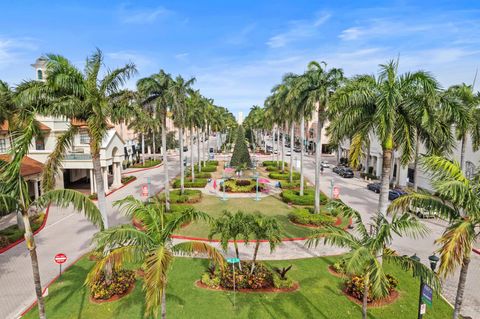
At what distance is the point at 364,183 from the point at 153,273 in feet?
128

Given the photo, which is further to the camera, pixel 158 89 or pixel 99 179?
pixel 158 89

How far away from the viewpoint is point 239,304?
12.3 metres

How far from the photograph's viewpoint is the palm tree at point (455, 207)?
7441 millimetres

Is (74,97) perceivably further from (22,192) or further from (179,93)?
(179,93)

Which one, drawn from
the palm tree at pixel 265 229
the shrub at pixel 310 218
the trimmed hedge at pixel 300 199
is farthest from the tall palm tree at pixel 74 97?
the trimmed hedge at pixel 300 199

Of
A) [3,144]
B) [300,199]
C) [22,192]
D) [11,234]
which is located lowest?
[11,234]

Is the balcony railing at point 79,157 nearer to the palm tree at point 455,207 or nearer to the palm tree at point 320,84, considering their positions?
the palm tree at point 320,84

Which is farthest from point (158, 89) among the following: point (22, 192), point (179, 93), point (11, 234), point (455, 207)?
point (455, 207)

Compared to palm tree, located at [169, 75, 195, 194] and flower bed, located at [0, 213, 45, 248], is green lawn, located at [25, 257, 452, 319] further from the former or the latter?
palm tree, located at [169, 75, 195, 194]

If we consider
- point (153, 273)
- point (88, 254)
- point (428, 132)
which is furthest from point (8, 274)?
point (428, 132)

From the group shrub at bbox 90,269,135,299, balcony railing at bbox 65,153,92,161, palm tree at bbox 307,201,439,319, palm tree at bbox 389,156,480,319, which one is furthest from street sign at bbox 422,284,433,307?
balcony railing at bbox 65,153,92,161

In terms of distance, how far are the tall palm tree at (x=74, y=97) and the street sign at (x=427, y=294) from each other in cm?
1299

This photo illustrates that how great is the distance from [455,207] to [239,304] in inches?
331

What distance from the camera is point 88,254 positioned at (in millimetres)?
17203
